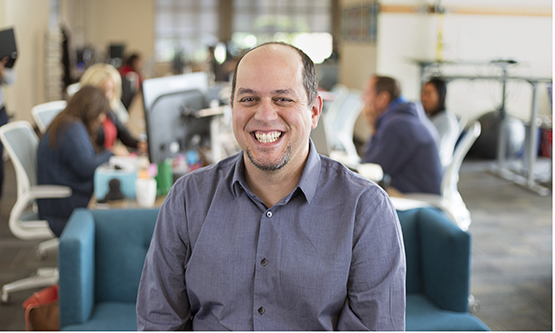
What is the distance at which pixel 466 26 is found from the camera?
7836 mm

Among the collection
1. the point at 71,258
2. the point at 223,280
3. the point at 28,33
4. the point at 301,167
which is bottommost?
the point at 71,258

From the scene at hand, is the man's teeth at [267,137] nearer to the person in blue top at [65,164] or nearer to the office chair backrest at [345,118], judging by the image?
the person in blue top at [65,164]

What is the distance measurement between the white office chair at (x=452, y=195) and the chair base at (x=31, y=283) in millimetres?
2018

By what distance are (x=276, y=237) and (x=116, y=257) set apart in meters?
1.10

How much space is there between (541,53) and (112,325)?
24.8ft

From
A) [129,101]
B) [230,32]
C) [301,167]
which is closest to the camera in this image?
[301,167]

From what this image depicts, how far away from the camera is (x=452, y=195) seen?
3.44 m

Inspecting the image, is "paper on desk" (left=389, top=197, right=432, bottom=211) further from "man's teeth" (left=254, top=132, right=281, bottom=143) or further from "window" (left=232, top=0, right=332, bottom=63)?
"window" (left=232, top=0, right=332, bottom=63)

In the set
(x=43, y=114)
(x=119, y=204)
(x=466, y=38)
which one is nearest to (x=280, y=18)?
(x=466, y=38)

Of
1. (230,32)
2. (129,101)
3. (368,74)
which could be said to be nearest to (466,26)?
(368,74)

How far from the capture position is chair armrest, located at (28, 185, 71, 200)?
3.00 metres

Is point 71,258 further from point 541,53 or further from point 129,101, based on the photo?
point 541,53

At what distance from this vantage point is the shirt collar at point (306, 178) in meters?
1.40

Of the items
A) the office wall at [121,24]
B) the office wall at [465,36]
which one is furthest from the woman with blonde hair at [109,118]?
the office wall at [121,24]
